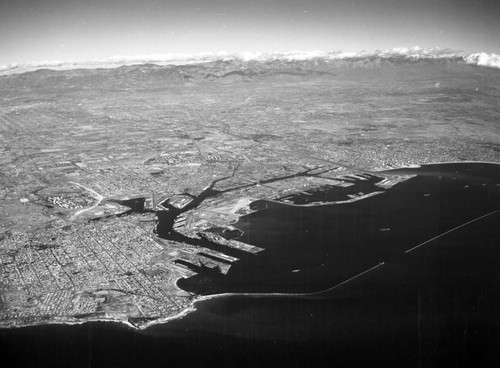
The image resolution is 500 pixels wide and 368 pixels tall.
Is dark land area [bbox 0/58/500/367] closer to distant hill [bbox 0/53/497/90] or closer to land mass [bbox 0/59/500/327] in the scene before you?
land mass [bbox 0/59/500/327]

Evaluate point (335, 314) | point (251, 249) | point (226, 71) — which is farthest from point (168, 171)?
point (226, 71)

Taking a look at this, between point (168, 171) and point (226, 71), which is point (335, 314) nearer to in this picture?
point (168, 171)

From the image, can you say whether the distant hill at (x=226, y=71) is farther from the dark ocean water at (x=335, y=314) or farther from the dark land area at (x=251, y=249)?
the dark ocean water at (x=335, y=314)

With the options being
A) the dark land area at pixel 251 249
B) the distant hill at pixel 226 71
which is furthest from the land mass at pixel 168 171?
the distant hill at pixel 226 71

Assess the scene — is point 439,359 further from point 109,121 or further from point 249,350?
point 109,121

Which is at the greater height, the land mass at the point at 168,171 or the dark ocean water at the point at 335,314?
the land mass at the point at 168,171

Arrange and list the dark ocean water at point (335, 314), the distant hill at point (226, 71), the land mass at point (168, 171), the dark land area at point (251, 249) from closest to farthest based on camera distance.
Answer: the dark ocean water at point (335, 314)
the dark land area at point (251, 249)
the land mass at point (168, 171)
the distant hill at point (226, 71)

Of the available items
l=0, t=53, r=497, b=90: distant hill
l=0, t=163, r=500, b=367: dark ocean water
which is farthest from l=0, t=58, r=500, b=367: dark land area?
l=0, t=53, r=497, b=90: distant hill

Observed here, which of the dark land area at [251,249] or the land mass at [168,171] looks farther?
the land mass at [168,171]

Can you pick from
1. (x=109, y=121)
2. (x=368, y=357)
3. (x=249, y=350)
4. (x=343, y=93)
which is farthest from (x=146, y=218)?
(x=343, y=93)
